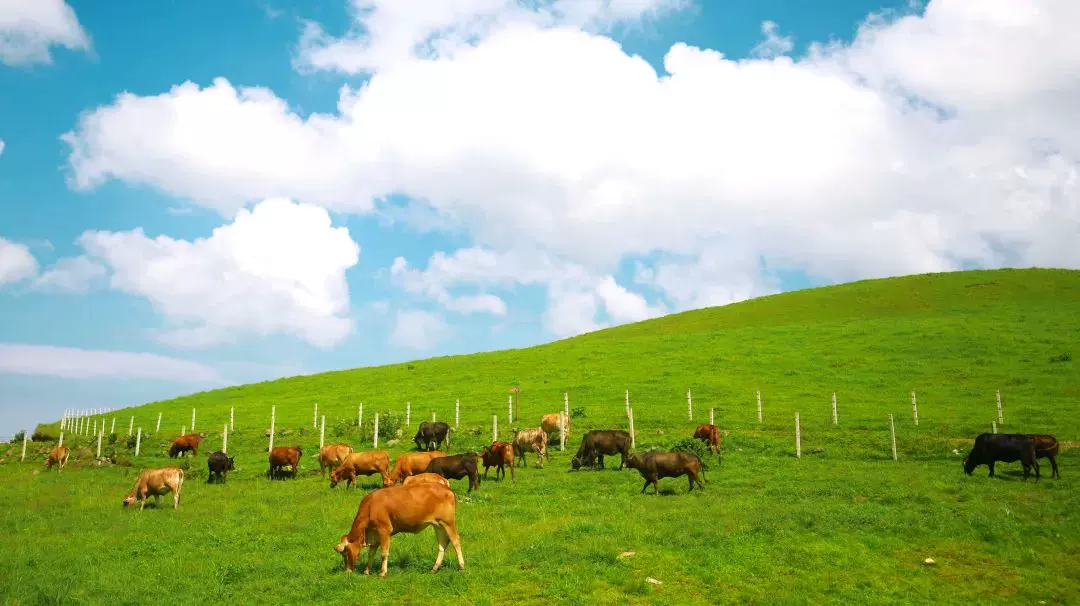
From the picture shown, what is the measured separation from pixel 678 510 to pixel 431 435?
61.4 ft

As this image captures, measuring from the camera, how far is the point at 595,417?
128ft

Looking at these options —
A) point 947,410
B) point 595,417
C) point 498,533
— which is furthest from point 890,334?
point 498,533

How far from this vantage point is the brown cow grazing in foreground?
1294cm

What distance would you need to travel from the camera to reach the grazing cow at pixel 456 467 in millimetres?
22422

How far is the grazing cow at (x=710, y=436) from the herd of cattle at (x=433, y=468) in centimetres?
4

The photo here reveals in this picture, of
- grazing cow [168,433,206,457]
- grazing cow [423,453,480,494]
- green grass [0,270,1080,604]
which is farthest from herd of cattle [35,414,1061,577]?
green grass [0,270,1080,604]

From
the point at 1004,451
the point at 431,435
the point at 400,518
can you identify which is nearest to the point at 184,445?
the point at 431,435

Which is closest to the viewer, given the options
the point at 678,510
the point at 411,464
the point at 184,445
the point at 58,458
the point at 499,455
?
the point at 678,510

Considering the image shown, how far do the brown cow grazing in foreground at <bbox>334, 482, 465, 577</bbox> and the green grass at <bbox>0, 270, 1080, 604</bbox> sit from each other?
462mm

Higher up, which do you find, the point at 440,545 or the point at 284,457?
the point at 284,457

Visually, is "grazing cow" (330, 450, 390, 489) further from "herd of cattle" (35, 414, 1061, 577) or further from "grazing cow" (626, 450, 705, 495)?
"grazing cow" (626, 450, 705, 495)

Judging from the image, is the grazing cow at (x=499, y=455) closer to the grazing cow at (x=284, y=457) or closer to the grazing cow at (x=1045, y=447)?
the grazing cow at (x=284, y=457)

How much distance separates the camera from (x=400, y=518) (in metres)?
13.0

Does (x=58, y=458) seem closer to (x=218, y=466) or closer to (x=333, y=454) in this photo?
(x=218, y=466)
